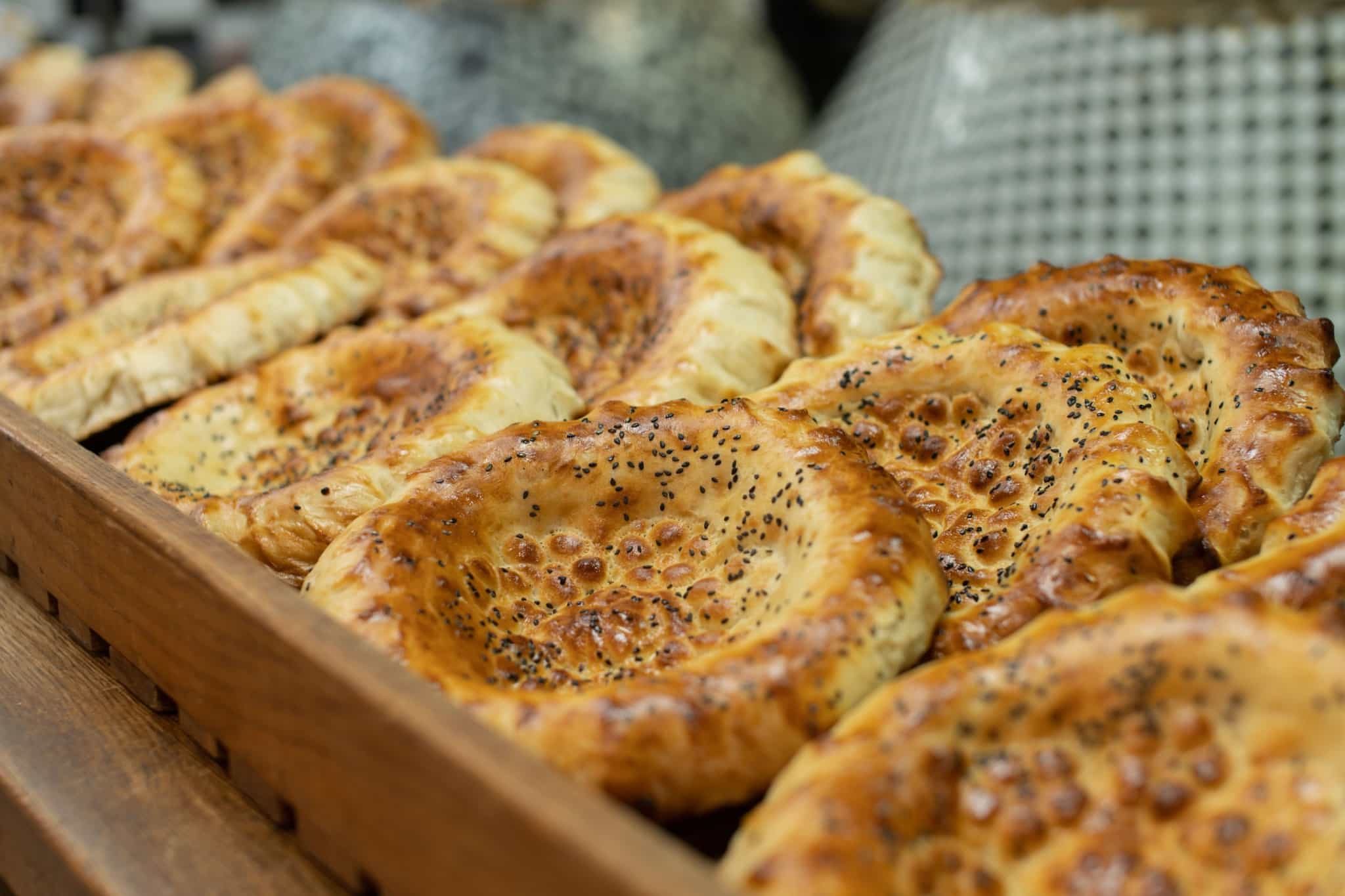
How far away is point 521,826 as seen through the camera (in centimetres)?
110

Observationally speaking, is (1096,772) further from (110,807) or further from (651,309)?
(651,309)

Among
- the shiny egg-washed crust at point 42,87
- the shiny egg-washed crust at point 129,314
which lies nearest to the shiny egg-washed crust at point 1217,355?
the shiny egg-washed crust at point 129,314

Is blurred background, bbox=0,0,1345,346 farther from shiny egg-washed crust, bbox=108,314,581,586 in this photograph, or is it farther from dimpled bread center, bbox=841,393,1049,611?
shiny egg-washed crust, bbox=108,314,581,586

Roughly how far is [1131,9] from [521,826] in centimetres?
352

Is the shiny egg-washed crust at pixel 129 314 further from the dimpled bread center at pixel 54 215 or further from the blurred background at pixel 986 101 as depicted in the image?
the blurred background at pixel 986 101

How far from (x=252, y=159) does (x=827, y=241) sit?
271cm

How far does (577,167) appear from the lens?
397cm

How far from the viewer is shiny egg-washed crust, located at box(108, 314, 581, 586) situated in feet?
7.18

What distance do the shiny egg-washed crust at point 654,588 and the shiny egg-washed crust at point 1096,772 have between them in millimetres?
127

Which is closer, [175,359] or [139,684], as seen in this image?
[139,684]

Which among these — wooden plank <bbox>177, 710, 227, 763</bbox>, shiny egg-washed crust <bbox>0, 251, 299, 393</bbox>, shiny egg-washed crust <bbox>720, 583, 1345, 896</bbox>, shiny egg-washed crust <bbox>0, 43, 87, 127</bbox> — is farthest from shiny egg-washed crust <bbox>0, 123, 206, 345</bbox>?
→ shiny egg-washed crust <bbox>720, 583, 1345, 896</bbox>

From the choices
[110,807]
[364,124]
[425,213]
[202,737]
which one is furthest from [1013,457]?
[364,124]

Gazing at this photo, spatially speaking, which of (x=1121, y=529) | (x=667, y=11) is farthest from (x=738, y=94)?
(x=1121, y=529)

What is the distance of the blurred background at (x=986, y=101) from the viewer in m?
3.50
